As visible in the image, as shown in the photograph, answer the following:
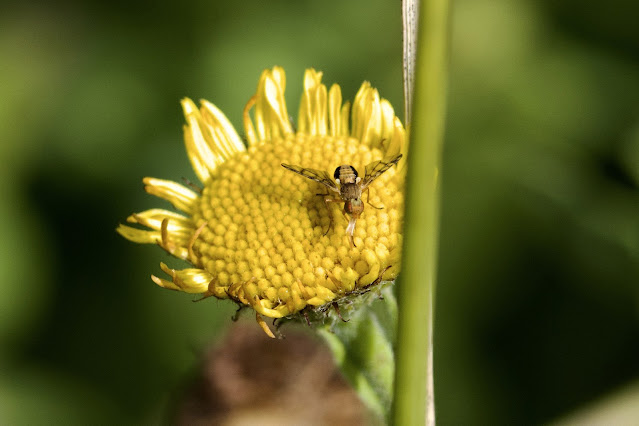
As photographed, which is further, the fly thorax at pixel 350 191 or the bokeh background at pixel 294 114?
the bokeh background at pixel 294 114

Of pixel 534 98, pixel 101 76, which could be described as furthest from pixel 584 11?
pixel 101 76

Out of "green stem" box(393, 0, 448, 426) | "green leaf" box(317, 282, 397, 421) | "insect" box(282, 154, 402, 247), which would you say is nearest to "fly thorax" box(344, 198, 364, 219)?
"insect" box(282, 154, 402, 247)

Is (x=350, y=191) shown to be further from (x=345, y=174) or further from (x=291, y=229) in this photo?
(x=291, y=229)

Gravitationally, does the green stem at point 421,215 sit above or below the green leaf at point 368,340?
above

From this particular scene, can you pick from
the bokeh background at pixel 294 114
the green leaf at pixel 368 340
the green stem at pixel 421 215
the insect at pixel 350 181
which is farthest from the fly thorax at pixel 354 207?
the bokeh background at pixel 294 114

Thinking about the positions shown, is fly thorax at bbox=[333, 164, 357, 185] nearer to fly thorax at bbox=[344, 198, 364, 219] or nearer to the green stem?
fly thorax at bbox=[344, 198, 364, 219]

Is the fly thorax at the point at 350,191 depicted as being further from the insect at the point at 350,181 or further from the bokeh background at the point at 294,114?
the bokeh background at the point at 294,114

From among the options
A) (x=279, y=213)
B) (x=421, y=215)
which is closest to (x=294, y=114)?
(x=279, y=213)
